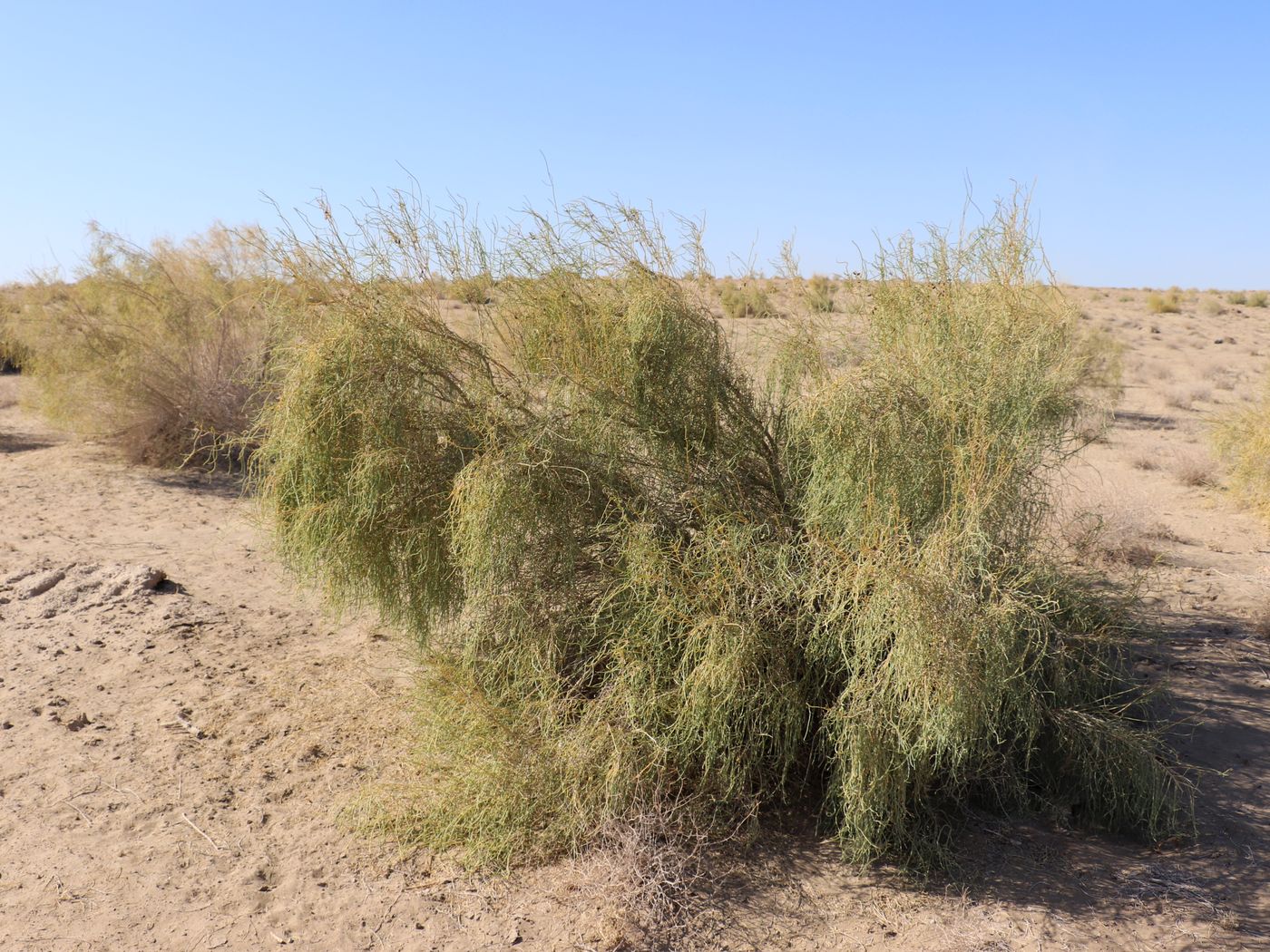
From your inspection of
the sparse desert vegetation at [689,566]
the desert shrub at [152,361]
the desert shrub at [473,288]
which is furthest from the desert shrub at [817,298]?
the desert shrub at [152,361]

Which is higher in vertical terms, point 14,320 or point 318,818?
point 14,320

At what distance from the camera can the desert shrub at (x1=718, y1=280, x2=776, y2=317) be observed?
5867 mm

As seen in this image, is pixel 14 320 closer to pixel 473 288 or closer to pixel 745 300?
pixel 473 288

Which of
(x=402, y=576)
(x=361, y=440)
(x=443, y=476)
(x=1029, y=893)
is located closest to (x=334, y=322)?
(x=361, y=440)

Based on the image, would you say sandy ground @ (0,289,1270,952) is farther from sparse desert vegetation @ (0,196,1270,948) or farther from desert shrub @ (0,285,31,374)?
desert shrub @ (0,285,31,374)

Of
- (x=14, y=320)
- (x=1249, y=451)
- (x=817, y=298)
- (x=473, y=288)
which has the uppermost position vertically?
(x=14, y=320)

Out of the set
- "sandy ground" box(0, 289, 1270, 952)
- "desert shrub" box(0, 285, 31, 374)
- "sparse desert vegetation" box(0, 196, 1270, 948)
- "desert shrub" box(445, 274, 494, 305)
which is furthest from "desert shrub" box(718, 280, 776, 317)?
"desert shrub" box(0, 285, 31, 374)

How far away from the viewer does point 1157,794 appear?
16.3ft

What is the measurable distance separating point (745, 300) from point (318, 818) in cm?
363

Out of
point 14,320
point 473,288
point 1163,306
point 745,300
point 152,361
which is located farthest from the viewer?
point 1163,306

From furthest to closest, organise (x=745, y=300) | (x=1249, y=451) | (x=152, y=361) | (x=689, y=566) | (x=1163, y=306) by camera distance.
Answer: (x=1163, y=306) → (x=152, y=361) → (x=1249, y=451) → (x=745, y=300) → (x=689, y=566)

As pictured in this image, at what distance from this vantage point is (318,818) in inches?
203

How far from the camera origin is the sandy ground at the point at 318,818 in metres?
4.30

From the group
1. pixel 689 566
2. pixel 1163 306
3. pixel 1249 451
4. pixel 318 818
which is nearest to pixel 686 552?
pixel 689 566
